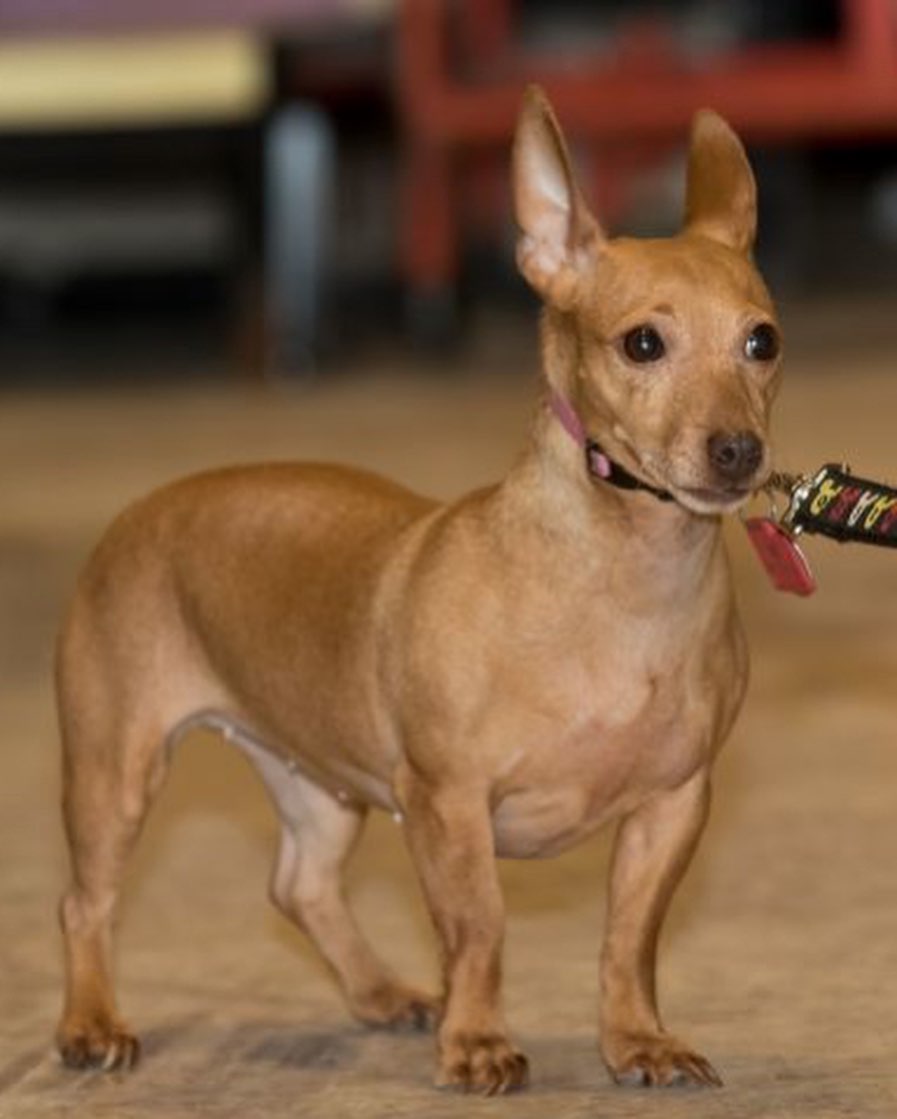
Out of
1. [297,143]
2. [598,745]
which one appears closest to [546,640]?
[598,745]

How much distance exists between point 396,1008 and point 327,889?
0.81 ft

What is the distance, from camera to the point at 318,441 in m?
11.6

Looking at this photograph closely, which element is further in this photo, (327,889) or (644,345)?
(327,889)

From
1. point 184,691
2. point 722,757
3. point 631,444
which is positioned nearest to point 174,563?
point 184,691

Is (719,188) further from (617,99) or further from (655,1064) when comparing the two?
(617,99)

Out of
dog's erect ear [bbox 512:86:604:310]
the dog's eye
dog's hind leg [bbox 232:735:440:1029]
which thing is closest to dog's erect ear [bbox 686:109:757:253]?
dog's erect ear [bbox 512:86:604:310]

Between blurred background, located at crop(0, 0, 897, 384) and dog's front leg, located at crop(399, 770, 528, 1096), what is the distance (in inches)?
346

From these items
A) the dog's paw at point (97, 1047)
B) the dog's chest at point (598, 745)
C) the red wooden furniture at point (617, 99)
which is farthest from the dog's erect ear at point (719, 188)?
the red wooden furniture at point (617, 99)

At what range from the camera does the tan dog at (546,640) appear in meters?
4.38

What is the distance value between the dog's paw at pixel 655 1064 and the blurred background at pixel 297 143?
28.9ft

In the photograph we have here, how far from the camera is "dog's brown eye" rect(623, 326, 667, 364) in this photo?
14.3ft

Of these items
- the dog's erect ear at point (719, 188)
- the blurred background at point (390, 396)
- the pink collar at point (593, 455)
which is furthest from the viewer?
the blurred background at point (390, 396)

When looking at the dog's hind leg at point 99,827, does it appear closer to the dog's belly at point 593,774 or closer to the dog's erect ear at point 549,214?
the dog's belly at point 593,774

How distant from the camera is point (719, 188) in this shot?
4.76 meters
